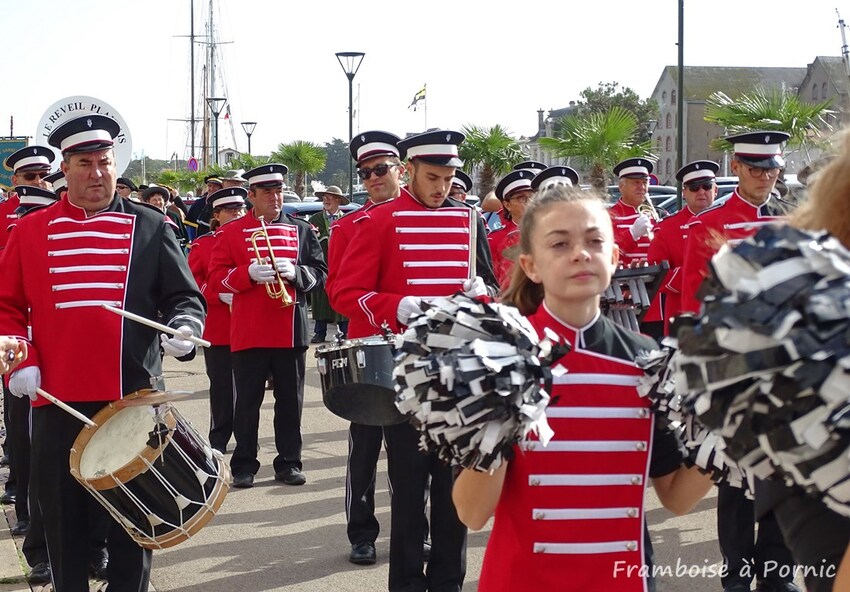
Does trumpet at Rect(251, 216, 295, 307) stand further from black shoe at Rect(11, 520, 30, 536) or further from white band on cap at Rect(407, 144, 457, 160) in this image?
white band on cap at Rect(407, 144, 457, 160)

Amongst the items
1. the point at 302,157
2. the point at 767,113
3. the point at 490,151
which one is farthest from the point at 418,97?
the point at 767,113

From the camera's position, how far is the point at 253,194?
7.91 meters

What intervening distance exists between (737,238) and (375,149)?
260 centimetres

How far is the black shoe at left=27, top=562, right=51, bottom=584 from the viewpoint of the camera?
5508mm

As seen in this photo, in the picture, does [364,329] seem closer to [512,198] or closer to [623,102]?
[512,198]

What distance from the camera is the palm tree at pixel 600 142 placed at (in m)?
16.0

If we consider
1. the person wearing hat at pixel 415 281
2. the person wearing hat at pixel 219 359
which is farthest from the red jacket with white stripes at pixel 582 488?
the person wearing hat at pixel 219 359

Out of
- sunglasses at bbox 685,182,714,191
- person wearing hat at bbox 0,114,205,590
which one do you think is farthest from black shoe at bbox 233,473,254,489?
sunglasses at bbox 685,182,714,191

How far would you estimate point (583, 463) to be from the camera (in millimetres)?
2561

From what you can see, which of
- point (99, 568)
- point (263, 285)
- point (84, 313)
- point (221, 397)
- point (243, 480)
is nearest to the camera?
point (84, 313)

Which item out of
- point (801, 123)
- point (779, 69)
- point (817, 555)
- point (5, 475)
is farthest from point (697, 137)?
point (817, 555)

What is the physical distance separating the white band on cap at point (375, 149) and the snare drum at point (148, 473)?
259cm

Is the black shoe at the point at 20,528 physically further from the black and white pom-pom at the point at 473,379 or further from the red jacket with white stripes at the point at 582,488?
the black and white pom-pom at the point at 473,379

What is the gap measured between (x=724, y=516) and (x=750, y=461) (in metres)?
3.66
